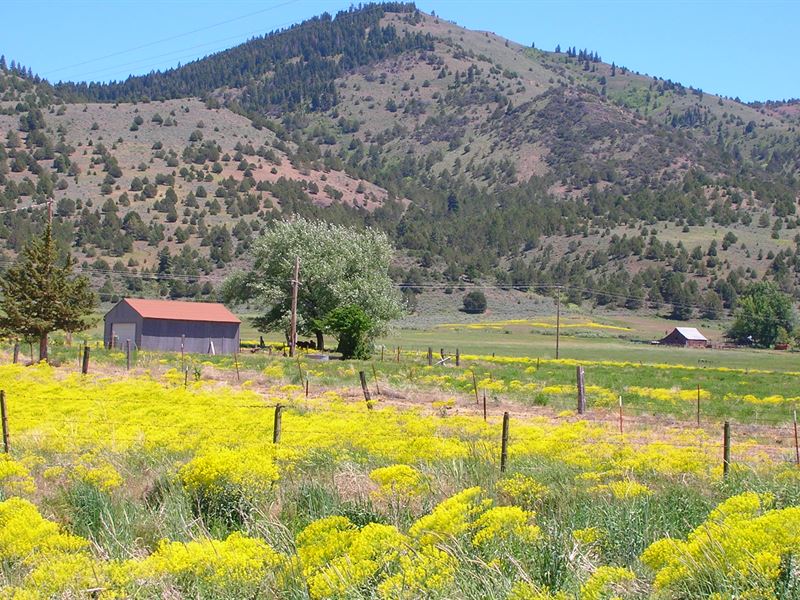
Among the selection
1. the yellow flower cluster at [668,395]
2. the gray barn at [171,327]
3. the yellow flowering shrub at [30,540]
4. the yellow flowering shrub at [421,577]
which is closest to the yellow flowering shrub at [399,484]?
the yellow flowering shrub at [421,577]

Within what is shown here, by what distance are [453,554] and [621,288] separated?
128 m

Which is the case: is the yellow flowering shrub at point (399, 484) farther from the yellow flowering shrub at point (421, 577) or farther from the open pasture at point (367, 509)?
the yellow flowering shrub at point (421, 577)

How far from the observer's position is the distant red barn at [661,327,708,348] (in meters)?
96.8

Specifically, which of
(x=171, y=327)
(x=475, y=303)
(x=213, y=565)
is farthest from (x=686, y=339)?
(x=213, y=565)

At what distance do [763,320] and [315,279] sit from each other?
5881 centimetres

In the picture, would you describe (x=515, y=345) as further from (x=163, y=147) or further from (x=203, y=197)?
(x=163, y=147)

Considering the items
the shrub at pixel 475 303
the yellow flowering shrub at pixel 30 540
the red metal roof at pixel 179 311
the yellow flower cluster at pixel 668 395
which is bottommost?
the yellow flower cluster at pixel 668 395

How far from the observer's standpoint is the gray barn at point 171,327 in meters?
61.0

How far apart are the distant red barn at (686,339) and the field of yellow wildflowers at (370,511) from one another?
8053 centimetres

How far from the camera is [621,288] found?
132 metres

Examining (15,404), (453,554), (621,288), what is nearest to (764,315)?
(621,288)

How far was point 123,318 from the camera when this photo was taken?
6269cm

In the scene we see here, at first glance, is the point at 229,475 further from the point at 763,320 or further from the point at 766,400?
the point at 763,320

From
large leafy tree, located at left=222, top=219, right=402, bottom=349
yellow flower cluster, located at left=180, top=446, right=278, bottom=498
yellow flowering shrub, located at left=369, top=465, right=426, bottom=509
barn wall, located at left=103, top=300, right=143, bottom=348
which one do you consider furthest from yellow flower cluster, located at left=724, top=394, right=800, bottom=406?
barn wall, located at left=103, top=300, right=143, bottom=348
